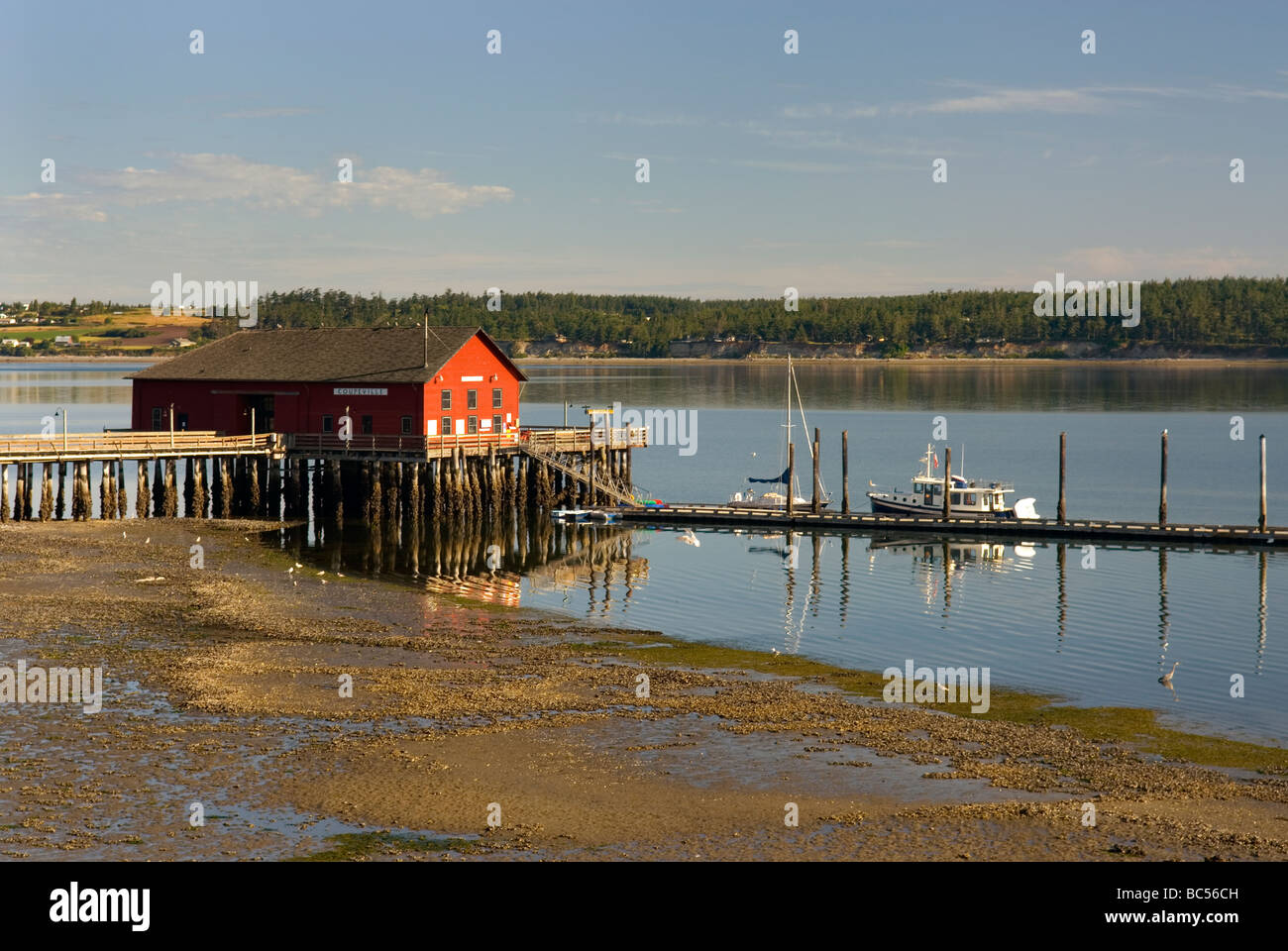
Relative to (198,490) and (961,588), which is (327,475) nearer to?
(198,490)

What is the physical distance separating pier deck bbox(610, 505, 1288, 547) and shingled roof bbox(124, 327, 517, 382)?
11.2m

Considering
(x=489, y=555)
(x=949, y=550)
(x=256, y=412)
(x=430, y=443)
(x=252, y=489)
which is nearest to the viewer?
(x=489, y=555)

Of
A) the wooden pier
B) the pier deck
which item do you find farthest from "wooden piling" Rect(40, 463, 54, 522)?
the pier deck

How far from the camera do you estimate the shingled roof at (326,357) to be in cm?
6475

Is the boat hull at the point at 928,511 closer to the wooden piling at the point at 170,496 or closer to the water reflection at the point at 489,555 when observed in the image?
the water reflection at the point at 489,555

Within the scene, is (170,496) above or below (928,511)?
above

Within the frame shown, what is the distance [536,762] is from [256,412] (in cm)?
4593

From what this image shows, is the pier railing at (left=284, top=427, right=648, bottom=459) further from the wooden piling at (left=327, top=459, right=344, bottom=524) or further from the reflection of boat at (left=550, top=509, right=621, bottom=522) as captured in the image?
the reflection of boat at (left=550, top=509, right=621, bottom=522)

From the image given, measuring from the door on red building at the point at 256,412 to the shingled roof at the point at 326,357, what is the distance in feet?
3.95

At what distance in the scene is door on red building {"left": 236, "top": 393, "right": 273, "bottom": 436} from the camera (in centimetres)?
6675

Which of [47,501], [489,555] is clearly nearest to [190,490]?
[47,501]

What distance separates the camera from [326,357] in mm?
67625

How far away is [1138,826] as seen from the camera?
21.9m

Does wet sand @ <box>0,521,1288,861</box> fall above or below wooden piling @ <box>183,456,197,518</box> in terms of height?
below
